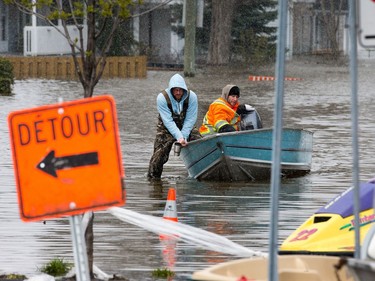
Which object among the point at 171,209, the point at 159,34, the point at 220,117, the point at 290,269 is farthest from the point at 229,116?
the point at 159,34

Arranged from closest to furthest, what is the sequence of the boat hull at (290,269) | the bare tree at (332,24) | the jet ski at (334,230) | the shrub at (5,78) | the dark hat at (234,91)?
the boat hull at (290,269), the jet ski at (334,230), the dark hat at (234,91), the shrub at (5,78), the bare tree at (332,24)

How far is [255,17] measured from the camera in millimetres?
60656

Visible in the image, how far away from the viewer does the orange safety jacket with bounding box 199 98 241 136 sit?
1778cm

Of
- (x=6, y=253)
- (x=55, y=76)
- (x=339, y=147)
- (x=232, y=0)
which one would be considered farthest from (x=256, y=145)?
(x=232, y=0)

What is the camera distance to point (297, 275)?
8086 millimetres

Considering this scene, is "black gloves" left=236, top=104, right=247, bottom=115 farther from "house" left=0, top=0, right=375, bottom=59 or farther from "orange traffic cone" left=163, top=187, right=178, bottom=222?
"house" left=0, top=0, right=375, bottom=59

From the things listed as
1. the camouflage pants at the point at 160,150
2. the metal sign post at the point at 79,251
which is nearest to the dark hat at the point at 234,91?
the camouflage pants at the point at 160,150

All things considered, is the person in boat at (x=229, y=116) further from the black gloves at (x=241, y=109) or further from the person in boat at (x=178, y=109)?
the person in boat at (x=178, y=109)

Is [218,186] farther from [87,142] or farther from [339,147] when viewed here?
[87,142]

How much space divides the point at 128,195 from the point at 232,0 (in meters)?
43.2

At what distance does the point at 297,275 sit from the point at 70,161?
4.97ft

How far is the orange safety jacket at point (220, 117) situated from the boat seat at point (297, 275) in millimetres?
9630

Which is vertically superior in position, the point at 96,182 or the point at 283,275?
the point at 96,182

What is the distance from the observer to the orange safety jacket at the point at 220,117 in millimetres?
17781
